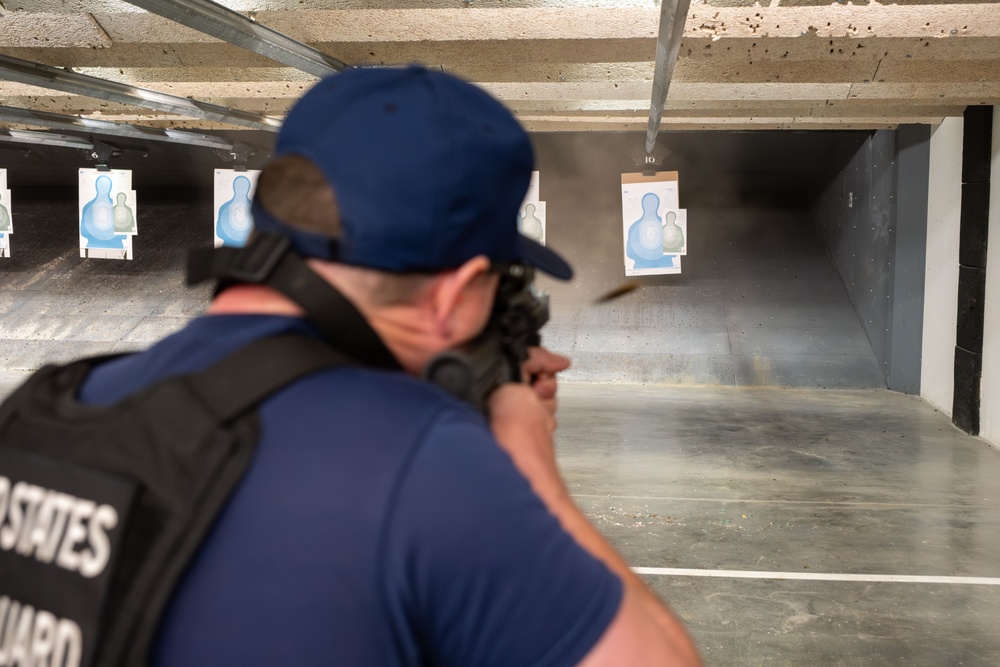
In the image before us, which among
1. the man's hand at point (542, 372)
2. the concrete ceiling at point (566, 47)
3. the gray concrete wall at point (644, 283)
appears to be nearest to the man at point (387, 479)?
the man's hand at point (542, 372)

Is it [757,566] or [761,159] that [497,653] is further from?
[761,159]

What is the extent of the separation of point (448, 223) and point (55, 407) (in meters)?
0.28

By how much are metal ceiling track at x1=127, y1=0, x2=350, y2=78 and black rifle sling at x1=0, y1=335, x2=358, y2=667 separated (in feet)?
5.89

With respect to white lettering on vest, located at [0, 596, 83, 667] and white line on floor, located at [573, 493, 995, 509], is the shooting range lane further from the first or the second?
white lettering on vest, located at [0, 596, 83, 667]

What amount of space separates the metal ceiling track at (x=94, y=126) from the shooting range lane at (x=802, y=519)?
3.09 meters

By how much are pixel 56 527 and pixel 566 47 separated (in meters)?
2.76

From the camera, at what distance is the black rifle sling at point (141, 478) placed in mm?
484

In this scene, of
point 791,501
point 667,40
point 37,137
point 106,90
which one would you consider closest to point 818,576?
point 791,501

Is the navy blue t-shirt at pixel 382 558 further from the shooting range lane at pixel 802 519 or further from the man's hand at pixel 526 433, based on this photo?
the shooting range lane at pixel 802 519

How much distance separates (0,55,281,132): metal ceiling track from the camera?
308cm

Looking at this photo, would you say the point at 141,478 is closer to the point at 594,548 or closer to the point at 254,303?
the point at 254,303

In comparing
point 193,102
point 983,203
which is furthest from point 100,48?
point 983,203

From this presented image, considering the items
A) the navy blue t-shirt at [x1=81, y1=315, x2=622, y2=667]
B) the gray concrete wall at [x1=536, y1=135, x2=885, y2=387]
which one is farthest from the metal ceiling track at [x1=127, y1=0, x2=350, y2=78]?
the gray concrete wall at [x1=536, y1=135, x2=885, y2=387]

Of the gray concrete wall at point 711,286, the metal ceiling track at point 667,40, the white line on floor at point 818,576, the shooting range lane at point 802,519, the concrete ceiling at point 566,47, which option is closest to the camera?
the metal ceiling track at point 667,40
